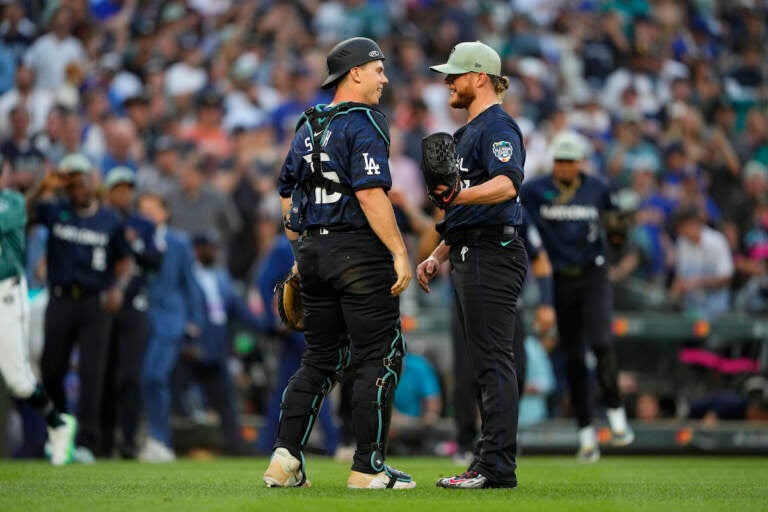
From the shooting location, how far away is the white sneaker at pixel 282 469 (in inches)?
297

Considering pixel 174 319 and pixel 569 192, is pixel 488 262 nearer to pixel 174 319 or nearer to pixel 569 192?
pixel 569 192

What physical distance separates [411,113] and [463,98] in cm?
1050

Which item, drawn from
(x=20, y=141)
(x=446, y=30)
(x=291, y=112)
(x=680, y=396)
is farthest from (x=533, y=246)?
(x=446, y=30)

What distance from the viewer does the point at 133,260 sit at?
12.8m

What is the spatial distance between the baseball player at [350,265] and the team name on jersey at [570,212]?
4490mm

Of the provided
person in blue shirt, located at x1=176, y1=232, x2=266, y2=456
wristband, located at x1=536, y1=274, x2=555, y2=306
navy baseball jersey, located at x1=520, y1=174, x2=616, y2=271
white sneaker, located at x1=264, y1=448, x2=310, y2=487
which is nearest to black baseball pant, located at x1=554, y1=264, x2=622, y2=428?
navy baseball jersey, located at x1=520, y1=174, x2=616, y2=271

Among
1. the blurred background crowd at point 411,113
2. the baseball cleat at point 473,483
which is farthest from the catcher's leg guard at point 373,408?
the blurred background crowd at point 411,113

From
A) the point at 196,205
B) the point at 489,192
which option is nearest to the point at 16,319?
the point at 489,192

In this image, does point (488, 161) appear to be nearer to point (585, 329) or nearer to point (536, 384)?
point (585, 329)

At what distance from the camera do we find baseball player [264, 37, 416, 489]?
24.0ft

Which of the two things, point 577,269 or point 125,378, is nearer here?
point 577,269

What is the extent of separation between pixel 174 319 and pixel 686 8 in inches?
622

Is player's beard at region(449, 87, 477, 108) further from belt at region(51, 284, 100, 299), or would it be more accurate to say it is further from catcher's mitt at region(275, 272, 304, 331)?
belt at region(51, 284, 100, 299)

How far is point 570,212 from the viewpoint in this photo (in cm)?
1182
